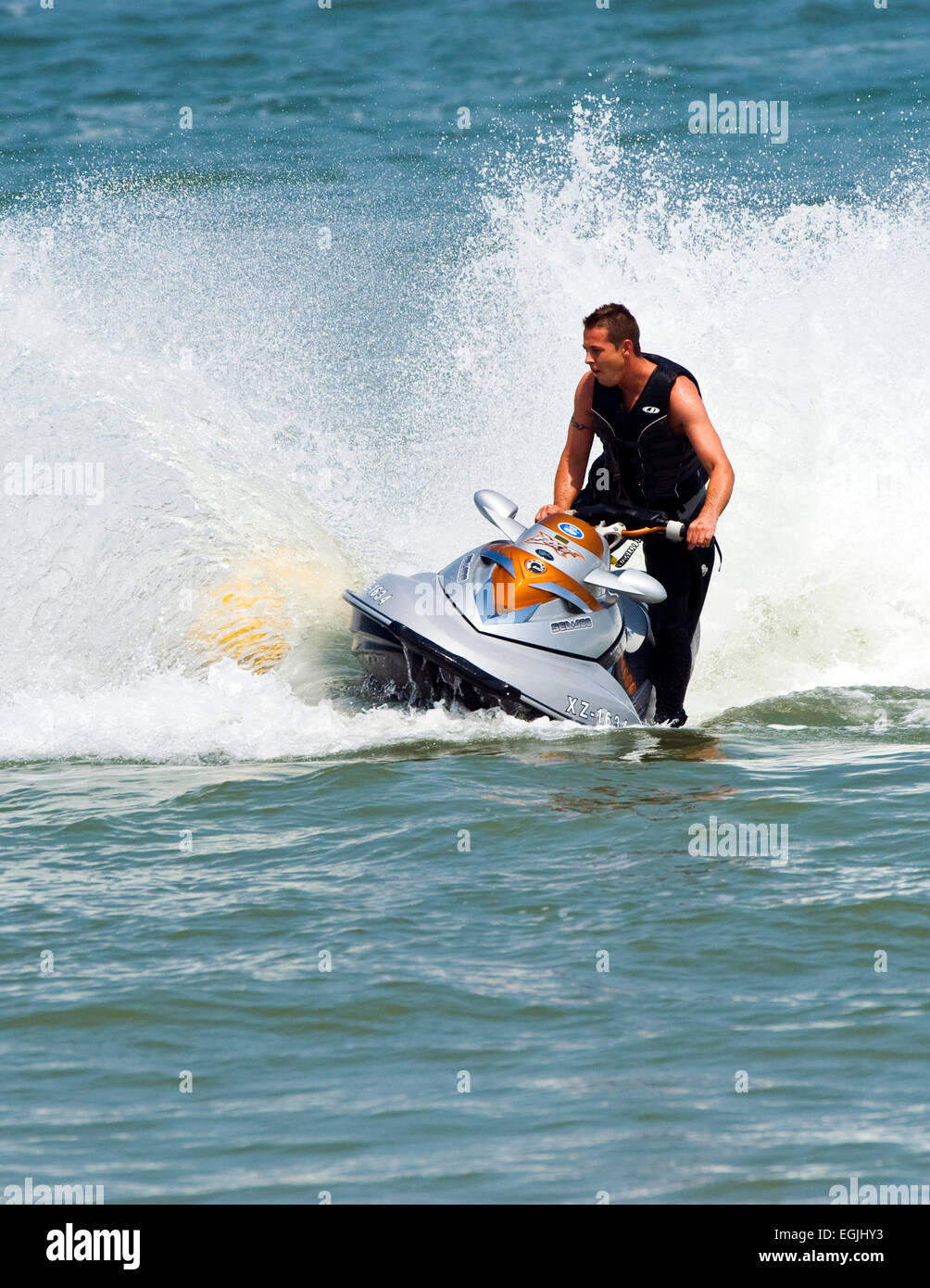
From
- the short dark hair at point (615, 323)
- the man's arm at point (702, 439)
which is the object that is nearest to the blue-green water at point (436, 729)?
the man's arm at point (702, 439)

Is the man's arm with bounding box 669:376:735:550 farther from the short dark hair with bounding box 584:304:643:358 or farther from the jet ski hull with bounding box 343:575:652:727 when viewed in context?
the jet ski hull with bounding box 343:575:652:727

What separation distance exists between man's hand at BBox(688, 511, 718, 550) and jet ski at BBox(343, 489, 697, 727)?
92 millimetres

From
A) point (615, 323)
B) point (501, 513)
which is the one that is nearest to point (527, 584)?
point (501, 513)

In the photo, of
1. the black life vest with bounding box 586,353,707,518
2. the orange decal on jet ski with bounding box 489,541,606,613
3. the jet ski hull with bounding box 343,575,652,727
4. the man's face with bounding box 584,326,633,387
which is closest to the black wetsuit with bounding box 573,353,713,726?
the black life vest with bounding box 586,353,707,518

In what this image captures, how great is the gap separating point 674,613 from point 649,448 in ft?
2.35

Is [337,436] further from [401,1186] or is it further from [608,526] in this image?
[401,1186]

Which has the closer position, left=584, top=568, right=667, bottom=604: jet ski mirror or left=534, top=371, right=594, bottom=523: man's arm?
left=584, top=568, right=667, bottom=604: jet ski mirror

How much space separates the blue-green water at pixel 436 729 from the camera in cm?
338

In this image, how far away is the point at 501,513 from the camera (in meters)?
6.14

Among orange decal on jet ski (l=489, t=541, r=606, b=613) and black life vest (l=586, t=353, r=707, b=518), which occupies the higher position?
black life vest (l=586, t=353, r=707, b=518)

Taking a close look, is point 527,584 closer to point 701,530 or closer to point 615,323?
point 701,530

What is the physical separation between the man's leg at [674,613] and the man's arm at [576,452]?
1.41 feet

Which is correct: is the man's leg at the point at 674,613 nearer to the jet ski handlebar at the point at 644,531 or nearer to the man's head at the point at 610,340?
the jet ski handlebar at the point at 644,531

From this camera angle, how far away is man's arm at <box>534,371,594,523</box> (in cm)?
635
